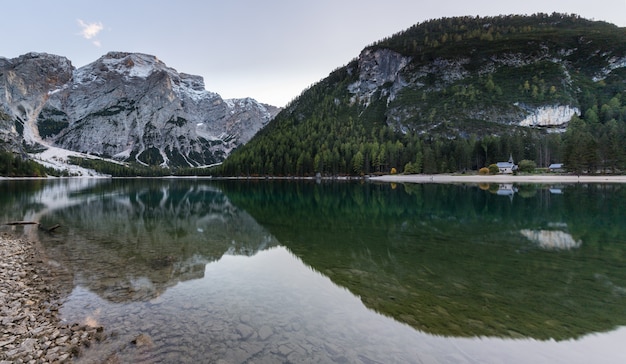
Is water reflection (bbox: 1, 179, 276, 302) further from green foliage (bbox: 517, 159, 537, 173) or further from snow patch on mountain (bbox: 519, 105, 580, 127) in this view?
snow patch on mountain (bbox: 519, 105, 580, 127)

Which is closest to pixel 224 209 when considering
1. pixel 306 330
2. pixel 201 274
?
pixel 201 274

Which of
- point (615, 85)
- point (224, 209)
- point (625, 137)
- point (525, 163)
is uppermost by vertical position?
point (615, 85)

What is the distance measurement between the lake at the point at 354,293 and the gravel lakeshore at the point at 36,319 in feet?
1.63

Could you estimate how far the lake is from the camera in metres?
9.20

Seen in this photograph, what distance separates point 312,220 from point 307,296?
67.2 ft

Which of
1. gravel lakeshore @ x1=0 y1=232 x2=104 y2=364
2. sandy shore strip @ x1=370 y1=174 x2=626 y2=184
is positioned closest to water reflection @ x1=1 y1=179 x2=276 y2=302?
gravel lakeshore @ x1=0 y1=232 x2=104 y2=364

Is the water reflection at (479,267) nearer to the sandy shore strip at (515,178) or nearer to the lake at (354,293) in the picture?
the lake at (354,293)

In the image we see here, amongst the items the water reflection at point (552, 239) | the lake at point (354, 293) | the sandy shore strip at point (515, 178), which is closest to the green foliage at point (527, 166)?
the sandy shore strip at point (515, 178)

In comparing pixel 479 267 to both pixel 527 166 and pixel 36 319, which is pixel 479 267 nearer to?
pixel 36 319

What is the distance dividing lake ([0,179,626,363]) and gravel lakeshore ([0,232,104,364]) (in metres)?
0.50

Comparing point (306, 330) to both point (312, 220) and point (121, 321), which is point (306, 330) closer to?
point (121, 321)

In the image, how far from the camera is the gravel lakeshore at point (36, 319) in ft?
28.0

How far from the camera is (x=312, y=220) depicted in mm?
33938

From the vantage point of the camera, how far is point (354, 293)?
13.7 meters
